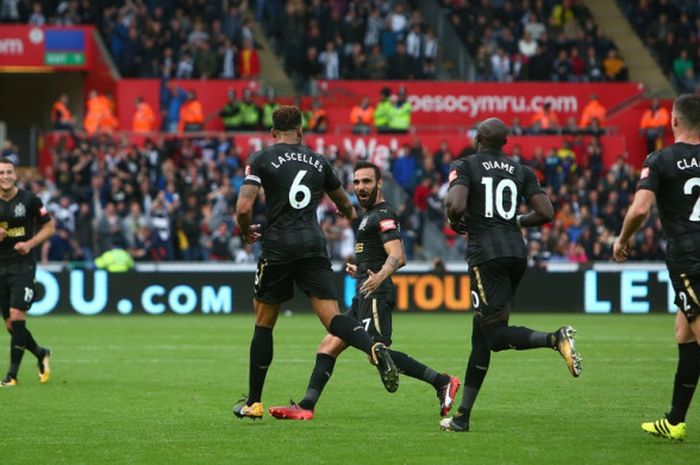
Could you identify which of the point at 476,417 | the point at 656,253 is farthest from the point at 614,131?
the point at 476,417

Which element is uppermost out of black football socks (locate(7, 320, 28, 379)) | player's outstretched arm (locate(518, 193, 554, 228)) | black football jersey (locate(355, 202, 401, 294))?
player's outstretched arm (locate(518, 193, 554, 228))

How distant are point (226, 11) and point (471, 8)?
6988 mm

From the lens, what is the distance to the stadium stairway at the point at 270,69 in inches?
1441

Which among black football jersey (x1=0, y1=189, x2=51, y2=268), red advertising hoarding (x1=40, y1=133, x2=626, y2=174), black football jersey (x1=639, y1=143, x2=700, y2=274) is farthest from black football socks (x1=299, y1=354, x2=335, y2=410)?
red advertising hoarding (x1=40, y1=133, x2=626, y2=174)

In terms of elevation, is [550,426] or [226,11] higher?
[226,11]

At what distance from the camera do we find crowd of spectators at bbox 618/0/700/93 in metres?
38.5

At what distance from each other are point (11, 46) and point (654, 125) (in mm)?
16198

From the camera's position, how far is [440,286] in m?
27.9

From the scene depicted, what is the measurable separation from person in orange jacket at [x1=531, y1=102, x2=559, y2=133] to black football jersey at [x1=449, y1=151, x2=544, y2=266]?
948 inches

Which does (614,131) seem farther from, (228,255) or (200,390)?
(200,390)

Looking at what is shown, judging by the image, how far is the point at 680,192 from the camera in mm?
9508


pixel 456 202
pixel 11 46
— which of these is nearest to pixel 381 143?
pixel 11 46

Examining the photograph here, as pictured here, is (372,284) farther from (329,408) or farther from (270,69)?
(270,69)

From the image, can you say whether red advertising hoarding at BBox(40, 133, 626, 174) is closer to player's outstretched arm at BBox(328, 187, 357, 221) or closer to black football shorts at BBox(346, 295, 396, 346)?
black football shorts at BBox(346, 295, 396, 346)
